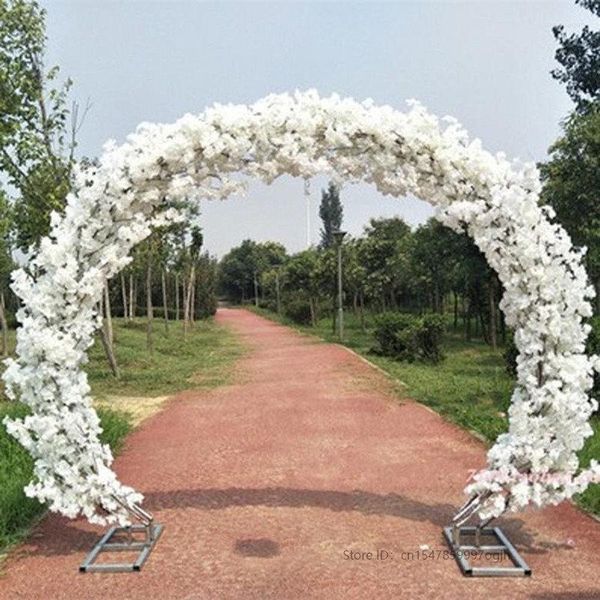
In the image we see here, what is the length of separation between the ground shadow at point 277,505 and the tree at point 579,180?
30.0 ft

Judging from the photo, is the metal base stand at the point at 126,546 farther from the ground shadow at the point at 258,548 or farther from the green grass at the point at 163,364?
the green grass at the point at 163,364

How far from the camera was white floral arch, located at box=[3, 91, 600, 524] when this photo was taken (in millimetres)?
4617

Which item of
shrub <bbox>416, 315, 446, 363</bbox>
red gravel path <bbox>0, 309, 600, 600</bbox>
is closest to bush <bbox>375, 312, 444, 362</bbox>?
shrub <bbox>416, 315, 446, 363</bbox>

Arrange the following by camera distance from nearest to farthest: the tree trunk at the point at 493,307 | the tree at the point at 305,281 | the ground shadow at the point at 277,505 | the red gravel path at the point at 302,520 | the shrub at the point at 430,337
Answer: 1. the red gravel path at the point at 302,520
2. the ground shadow at the point at 277,505
3. the shrub at the point at 430,337
4. the tree trunk at the point at 493,307
5. the tree at the point at 305,281

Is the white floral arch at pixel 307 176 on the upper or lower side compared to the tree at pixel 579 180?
lower

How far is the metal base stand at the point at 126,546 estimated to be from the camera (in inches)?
182

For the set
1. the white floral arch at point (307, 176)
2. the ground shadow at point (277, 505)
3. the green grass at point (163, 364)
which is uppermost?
the white floral arch at point (307, 176)

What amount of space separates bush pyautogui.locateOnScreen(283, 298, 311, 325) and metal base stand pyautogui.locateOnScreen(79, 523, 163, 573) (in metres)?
30.0

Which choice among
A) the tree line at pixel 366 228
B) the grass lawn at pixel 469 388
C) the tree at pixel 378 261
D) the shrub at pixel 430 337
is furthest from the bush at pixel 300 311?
the shrub at pixel 430 337

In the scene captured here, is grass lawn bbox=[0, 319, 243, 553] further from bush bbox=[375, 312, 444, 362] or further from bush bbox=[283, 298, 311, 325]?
bush bbox=[283, 298, 311, 325]

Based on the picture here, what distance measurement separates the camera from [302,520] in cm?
548

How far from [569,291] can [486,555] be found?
1857 millimetres

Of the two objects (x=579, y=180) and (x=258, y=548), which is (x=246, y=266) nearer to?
(x=579, y=180)

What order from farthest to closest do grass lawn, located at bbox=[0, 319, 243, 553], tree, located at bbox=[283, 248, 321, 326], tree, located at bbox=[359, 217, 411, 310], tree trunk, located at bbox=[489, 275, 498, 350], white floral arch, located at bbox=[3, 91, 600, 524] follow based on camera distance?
tree, located at bbox=[283, 248, 321, 326] < tree, located at bbox=[359, 217, 411, 310] < tree trunk, located at bbox=[489, 275, 498, 350] < grass lawn, located at bbox=[0, 319, 243, 553] < white floral arch, located at bbox=[3, 91, 600, 524]
